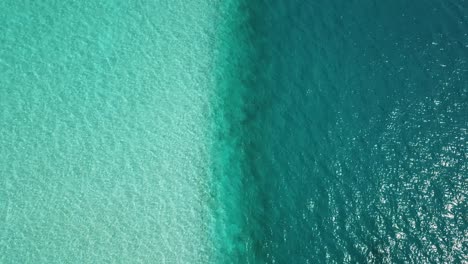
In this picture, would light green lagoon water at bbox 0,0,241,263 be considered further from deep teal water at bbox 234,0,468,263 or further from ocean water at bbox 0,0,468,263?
deep teal water at bbox 234,0,468,263

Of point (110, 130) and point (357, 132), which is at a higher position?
point (110, 130)

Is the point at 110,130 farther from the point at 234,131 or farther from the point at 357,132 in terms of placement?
the point at 357,132

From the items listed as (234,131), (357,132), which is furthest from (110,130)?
(357,132)

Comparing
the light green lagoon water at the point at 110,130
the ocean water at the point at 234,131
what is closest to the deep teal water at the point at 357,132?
the ocean water at the point at 234,131

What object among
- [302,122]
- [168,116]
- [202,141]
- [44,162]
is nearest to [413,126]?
[302,122]

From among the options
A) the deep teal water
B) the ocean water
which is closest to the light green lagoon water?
the ocean water

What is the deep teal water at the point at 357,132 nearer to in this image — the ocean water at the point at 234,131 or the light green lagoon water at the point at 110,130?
the ocean water at the point at 234,131
